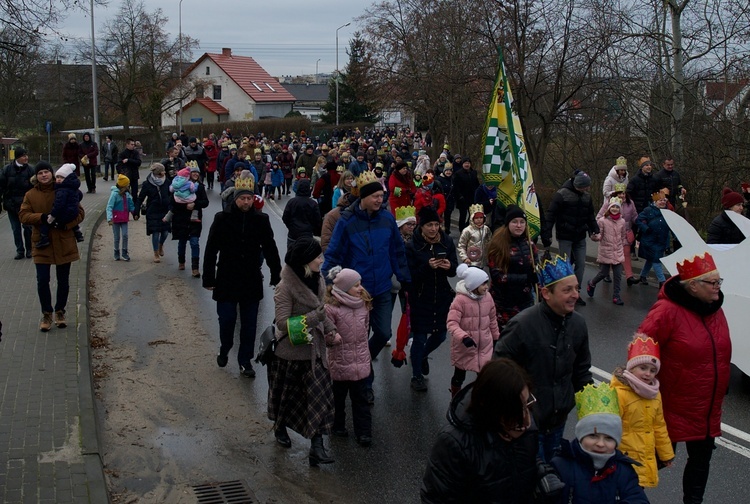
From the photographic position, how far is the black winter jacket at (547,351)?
5188 millimetres

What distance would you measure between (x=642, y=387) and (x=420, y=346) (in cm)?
360

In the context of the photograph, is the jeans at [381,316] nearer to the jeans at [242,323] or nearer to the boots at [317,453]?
the jeans at [242,323]

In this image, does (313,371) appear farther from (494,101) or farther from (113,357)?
(494,101)

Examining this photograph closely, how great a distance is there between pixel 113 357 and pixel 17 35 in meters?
4.90

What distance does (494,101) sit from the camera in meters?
10.0

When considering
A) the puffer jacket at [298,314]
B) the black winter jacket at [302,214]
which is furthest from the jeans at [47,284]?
the puffer jacket at [298,314]

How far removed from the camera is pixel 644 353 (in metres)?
4.89

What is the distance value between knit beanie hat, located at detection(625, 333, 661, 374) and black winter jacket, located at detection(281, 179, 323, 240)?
7.26 meters

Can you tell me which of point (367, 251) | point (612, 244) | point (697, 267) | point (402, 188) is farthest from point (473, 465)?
point (402, 188)

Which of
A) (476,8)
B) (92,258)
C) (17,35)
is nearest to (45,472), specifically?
(17,35)

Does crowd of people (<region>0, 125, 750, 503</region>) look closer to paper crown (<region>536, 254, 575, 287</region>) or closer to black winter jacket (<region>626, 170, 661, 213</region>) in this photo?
paper crown (<region>536, 254, 575, 287</region>)

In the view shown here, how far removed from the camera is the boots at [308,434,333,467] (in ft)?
21.6

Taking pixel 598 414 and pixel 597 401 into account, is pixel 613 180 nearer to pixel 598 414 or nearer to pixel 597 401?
pixel 597 401

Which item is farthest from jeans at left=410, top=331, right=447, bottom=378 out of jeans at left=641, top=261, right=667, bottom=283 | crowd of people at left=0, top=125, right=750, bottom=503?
jeans at left=641, top=261, right=667, bottom=283
